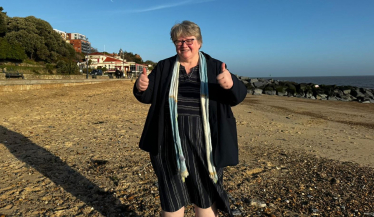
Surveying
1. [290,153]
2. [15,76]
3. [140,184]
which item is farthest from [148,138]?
[15,76]

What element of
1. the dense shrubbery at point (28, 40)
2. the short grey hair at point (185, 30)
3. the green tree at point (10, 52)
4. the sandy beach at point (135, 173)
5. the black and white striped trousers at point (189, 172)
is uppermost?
the dense shrubbery at point (28, 40)

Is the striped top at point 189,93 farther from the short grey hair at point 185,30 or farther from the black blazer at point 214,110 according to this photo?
the short grey hair at point 185,30

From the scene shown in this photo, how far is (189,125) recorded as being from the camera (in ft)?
6.73

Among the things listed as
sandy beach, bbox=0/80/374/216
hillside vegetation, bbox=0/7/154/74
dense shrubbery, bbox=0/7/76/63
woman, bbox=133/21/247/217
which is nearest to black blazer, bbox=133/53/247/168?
woman, bbox=133/21/247/217

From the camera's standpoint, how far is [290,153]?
579 centimetres

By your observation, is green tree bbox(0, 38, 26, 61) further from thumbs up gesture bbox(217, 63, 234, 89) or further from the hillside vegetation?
thumbs up gesture bbox(217, 63, 234, 89)

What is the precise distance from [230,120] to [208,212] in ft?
2.36

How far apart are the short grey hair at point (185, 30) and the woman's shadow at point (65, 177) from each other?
1.98 meters

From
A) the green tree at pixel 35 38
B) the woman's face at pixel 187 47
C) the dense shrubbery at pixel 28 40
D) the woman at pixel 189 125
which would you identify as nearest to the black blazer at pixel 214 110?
the woman at pixel 189 125

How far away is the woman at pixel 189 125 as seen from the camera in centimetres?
201

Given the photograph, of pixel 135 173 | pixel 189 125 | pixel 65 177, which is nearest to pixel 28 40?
pixel 65 177

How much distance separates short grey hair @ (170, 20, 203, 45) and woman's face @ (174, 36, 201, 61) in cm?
3

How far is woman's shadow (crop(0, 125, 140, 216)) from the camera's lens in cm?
320

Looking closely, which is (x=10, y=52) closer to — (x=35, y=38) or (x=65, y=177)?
(x=35, y=38)
